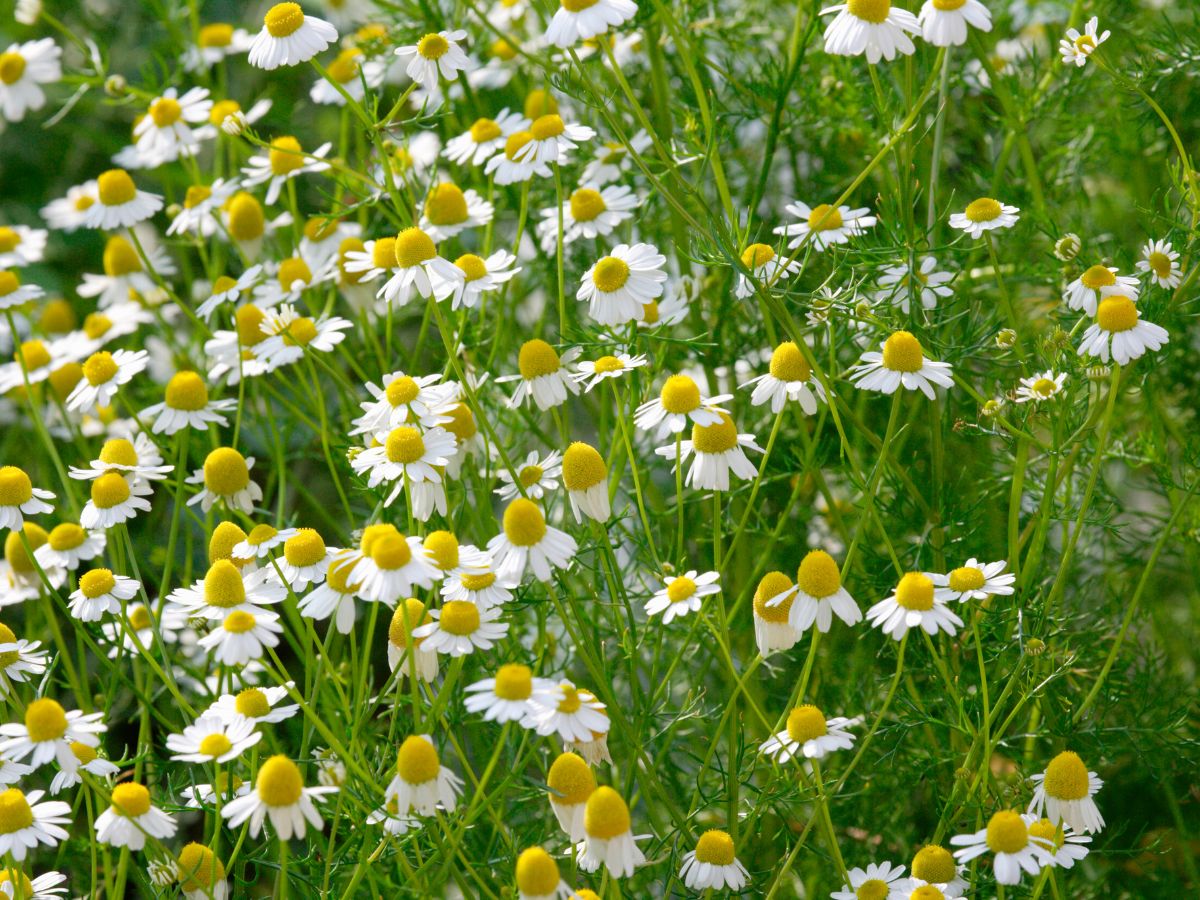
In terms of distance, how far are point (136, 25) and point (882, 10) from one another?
1.73 metres

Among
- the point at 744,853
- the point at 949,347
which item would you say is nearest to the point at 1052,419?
the point at 949,347

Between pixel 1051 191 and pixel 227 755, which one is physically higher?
pixel 1051 191

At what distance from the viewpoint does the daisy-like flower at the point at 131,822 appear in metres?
0.94

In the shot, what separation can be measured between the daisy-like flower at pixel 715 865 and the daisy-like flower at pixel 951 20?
0.60 metres

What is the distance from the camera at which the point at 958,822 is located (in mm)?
1129

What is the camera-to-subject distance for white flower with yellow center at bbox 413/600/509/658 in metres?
0.95

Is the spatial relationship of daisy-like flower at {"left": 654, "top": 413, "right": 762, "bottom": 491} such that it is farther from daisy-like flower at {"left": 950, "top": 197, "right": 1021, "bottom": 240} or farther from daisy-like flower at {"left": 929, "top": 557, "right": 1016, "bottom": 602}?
daisy-like flower at {"left": 950, "top": 197, "right": 1021, "bottom": 240}

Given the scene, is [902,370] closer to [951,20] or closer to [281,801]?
[951,20]

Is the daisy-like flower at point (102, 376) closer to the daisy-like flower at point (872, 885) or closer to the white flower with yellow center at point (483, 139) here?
the white flower with yellow center at point (483, 139)

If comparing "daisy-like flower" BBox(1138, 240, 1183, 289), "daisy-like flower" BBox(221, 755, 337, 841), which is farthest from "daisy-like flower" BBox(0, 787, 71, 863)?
"daisy-like flower" BBox(1138, 240, 1183, 289)

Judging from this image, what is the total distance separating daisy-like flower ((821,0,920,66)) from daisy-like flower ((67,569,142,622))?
0.72 m

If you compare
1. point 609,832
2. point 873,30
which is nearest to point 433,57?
point 873,30

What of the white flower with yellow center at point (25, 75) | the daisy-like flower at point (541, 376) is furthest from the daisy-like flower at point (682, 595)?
the white flower with yellow center at point (25, 75)

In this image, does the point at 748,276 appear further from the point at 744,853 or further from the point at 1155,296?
the point at 744,853
